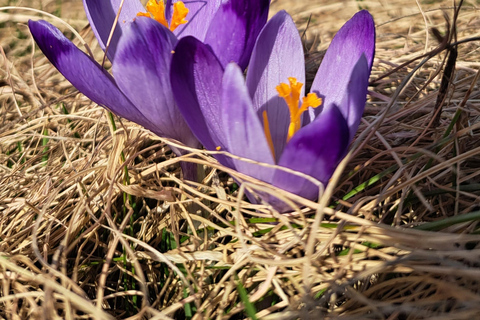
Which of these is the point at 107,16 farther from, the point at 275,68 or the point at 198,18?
the point at 275,68

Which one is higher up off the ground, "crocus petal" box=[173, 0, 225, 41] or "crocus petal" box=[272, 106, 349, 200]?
"crocus petal" box=[173, 0, 225, 41]

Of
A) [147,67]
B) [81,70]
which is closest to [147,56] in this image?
[147,67]

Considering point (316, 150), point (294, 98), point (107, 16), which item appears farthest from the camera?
point (107, 16)

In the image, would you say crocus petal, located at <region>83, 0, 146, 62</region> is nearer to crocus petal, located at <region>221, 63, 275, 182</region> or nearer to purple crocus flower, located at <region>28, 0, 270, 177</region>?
purple crocus flower, located at <region>28, 0, 270, 177</region>

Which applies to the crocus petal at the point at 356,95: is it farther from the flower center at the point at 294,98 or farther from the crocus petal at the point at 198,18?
the crocus petal at the point at 198,18

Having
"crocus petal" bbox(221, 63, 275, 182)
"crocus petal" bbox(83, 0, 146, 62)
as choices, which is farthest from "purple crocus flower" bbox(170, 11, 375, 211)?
"crocus petal" bbox(83, 0, 146, 62)

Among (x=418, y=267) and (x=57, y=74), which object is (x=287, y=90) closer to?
(x=418, y=267)
